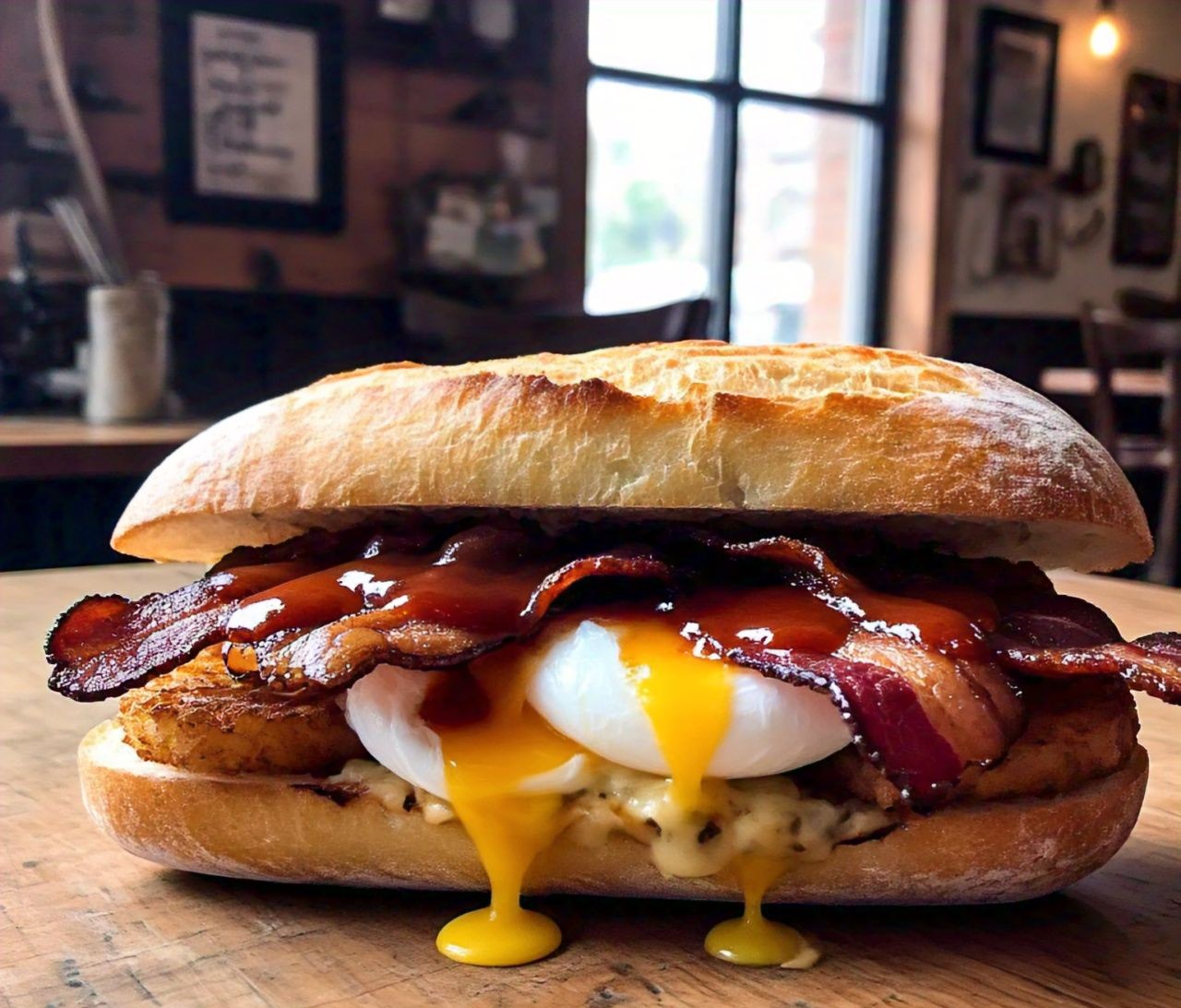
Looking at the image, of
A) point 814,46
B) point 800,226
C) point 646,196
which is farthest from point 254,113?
point 814,46

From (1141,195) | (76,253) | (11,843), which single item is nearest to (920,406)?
(11,843)

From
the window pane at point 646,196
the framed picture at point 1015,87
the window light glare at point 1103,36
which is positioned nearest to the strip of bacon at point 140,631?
the window pane at point 646,196

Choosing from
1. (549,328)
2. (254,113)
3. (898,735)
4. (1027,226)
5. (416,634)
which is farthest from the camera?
(1027,226)

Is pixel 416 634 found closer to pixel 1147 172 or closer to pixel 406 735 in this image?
pixel 406 735

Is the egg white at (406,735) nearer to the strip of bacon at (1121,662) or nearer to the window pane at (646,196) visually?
the strip of bacon at (1121,662)

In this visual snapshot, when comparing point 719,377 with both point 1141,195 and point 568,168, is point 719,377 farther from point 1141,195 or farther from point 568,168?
point 1141,195

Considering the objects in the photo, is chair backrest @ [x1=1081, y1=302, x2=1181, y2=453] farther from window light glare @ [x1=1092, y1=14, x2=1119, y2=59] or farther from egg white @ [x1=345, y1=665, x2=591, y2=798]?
egg white @ [x1=345, y1=665, x2=591, y2=798]

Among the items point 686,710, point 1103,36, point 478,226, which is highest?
point 1103,36
